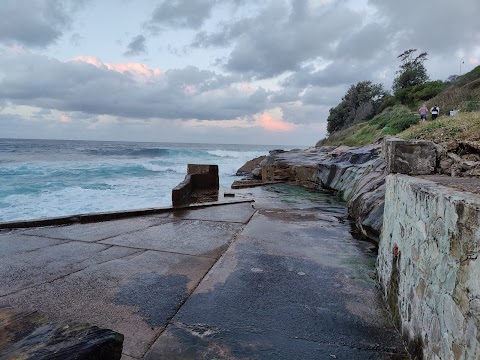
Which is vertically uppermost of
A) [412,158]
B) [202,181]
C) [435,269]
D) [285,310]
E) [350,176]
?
[412,158]

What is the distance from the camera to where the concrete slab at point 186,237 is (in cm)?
466

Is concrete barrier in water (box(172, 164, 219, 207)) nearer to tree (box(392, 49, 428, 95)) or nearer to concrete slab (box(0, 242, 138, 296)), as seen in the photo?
concrete slab (box(0, 242, 138, 296))

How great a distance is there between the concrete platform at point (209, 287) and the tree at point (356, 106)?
35.2 metres

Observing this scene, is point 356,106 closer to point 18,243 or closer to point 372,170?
point 372,170

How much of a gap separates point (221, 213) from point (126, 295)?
3.73 metres

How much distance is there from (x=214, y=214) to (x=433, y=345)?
202 inches

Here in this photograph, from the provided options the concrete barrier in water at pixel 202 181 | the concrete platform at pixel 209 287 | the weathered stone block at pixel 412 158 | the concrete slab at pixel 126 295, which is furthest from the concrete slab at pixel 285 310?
the concrete barrier in water at pixel 202 181

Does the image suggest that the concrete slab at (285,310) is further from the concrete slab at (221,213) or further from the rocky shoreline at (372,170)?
the concrete slab at (221,213)

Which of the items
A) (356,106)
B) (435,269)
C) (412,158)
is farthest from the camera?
(356,106)

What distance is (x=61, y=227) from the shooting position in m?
5.70

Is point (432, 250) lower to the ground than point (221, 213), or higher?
higher

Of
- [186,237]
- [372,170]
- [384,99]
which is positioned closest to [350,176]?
[372,170]

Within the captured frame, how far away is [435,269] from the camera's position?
1.93 metres

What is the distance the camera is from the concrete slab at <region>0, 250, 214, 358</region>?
2740mm
